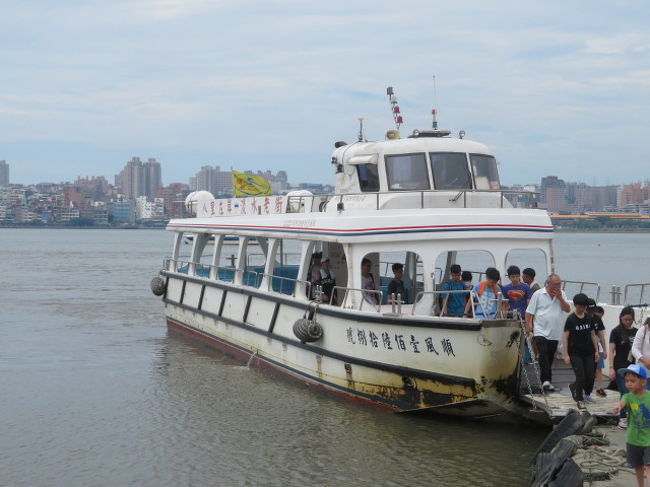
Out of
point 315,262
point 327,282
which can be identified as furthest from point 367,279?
point 315,262

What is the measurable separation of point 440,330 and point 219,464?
353 cm

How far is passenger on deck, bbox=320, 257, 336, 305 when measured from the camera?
14.9m

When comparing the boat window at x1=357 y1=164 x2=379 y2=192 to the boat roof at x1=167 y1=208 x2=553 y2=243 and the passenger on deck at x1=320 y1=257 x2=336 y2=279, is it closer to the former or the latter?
the boat roof at x1=167 y1=208 x2=553 y2=243

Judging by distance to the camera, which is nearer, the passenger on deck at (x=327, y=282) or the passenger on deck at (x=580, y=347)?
the passenger on deck at (x=580, y=347)

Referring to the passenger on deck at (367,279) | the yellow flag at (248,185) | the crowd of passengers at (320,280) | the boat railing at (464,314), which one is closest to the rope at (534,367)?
the boat railing at (464,314)

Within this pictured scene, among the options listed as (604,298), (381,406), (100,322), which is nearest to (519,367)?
(381,406)

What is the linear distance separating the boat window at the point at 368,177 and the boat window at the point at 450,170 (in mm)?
1055

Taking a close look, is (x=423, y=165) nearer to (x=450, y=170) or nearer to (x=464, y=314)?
(x=450, y=170)

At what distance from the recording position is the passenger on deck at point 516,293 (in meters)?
12.3

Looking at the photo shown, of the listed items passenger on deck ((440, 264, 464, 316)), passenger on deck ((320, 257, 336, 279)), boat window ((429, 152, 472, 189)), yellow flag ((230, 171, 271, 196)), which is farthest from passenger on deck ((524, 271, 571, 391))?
yellow flag ((230, 171, 271, 196))

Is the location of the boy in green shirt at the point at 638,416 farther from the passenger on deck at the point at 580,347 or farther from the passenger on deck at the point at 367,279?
the passenger on deck at the point at 367,279

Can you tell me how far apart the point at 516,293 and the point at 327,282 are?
157 inches

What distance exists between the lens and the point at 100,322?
27203 mm

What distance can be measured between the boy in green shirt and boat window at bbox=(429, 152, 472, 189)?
764 cm
